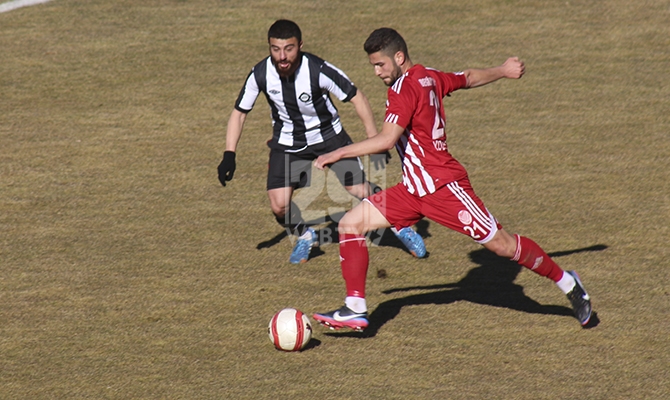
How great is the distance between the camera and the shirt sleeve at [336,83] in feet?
26.1

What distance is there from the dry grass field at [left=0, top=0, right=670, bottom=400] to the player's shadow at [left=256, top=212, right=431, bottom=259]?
0.05m

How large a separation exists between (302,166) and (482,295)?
7.06ft

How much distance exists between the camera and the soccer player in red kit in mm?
6348

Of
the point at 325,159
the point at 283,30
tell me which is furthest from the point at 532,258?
the point at 283,30

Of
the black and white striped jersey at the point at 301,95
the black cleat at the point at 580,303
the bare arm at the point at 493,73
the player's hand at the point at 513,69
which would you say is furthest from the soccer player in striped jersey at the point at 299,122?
the black cleat at the point at 580,303

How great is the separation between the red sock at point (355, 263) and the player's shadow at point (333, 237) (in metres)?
1.76

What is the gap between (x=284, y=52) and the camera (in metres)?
7.63

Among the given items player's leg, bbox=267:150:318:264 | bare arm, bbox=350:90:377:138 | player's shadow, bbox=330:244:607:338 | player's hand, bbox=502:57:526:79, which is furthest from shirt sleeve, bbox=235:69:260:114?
player's hand, bbox=502:57:526:79

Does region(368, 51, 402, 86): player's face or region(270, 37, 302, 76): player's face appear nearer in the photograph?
region(368, 51, 402, 86): player's face

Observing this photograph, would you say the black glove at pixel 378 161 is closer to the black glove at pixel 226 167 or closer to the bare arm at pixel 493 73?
the black glove at pixel 226 167

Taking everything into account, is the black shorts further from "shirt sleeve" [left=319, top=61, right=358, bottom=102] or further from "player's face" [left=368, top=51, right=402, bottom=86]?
"player's face" [left=368, top=51, right=402, bottom=86]

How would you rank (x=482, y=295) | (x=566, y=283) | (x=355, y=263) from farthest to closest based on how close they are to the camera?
1. (x=482, y=295)
2. (x=566, y=283)
3. (x=355, y=263)

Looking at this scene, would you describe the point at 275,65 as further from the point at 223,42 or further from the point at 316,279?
the point at 223,42

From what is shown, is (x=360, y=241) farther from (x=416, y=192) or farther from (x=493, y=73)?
(x=493, y=73)
